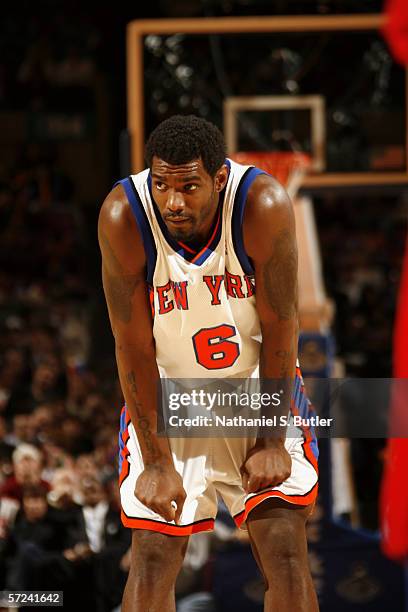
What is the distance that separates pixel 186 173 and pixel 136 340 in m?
0.51

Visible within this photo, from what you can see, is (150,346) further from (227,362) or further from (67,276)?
(67,276)

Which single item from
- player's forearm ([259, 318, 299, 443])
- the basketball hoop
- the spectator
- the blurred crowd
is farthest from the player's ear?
the basketball hoop

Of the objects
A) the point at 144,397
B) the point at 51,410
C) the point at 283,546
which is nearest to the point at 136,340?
the point at 144,397

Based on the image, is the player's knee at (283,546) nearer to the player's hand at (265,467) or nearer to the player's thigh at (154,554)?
the player's hand at (265,467)

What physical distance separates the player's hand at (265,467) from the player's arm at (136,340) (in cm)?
19

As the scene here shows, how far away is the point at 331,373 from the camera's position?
16.5 ft

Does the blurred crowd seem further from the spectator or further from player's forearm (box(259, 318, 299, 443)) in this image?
player's forearm (box(259, 318, 299, 443))

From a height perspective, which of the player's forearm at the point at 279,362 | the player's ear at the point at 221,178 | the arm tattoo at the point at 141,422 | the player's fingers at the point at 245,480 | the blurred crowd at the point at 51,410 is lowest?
the blurred crowd at the point at 51,410

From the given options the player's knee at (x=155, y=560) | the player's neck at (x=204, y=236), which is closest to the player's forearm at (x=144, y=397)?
the player's knee at (x=155, y=560)

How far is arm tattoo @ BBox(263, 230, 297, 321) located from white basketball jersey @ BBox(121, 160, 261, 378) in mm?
74

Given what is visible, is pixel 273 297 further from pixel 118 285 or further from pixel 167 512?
pixel 167 512

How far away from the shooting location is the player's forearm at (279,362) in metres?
2.83

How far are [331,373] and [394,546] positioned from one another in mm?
2126

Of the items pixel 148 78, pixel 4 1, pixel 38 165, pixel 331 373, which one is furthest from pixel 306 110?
pixel 4 1
